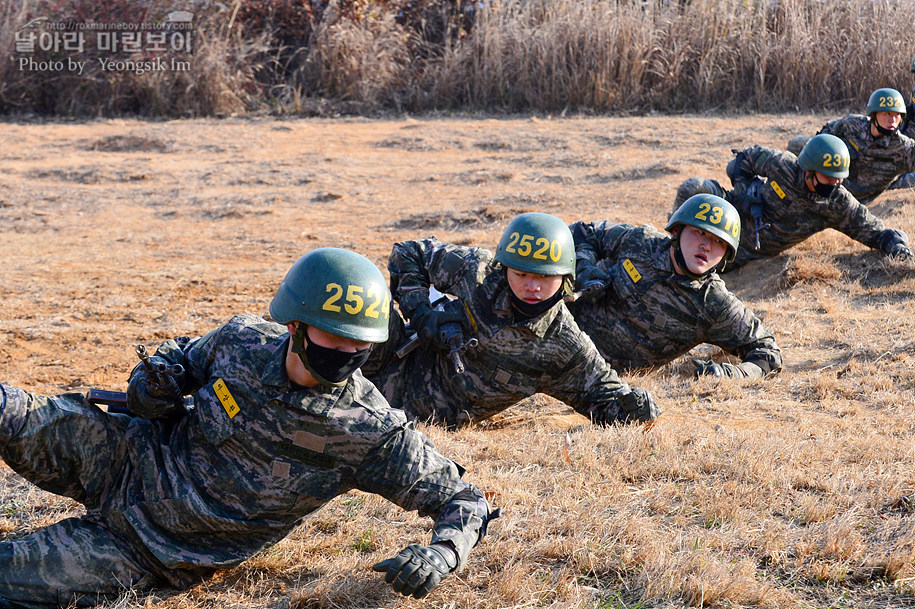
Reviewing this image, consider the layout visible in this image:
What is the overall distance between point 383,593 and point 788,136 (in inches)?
488

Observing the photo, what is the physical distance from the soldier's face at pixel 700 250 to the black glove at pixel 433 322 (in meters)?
1.72

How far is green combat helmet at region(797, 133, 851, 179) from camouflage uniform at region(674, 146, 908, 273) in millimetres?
251

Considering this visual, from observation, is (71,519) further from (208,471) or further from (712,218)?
(712,218)

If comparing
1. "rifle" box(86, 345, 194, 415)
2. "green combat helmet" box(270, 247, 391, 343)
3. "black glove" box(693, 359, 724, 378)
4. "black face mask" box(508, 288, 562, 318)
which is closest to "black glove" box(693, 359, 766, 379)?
"black glove" box(693, 359, 724, 378)

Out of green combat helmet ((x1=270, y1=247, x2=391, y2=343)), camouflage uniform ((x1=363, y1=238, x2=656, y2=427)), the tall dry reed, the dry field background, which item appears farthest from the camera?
the tall dry reed

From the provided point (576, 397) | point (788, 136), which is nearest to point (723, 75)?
point (788, 136)

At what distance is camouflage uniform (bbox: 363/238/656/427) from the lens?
511cm

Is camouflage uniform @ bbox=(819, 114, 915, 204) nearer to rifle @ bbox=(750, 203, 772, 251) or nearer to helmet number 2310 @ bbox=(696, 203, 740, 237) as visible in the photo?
rifle @ bbox=(750, 203, 772, 251)

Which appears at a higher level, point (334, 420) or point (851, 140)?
point (851, 140)

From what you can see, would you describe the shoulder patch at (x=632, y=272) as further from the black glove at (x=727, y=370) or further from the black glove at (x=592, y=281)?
the black glove at (x=727, y=370)

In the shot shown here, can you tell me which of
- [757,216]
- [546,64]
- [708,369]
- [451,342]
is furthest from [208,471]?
[546,64]

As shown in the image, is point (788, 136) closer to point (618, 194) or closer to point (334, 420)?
point (618, 194)

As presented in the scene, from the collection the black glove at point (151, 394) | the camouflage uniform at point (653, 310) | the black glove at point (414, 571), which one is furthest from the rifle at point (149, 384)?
the camouflage uniform at point (653, 310)

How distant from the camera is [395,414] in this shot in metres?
3.39
